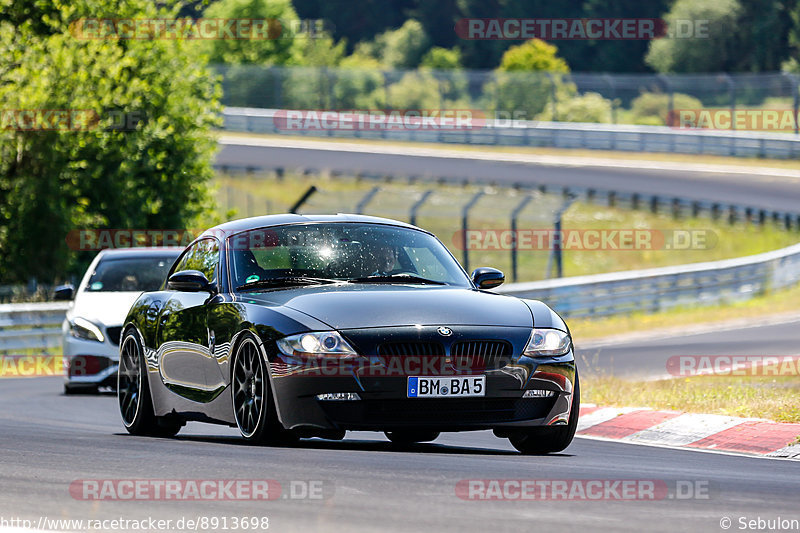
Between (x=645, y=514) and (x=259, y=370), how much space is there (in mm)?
3042

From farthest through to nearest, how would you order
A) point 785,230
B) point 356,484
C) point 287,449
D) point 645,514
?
point 785,230 → point 287,449 → point 356,484 → point 645,514

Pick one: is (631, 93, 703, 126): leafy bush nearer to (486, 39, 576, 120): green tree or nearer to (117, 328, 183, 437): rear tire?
(486, 39, 576, 120): green tree

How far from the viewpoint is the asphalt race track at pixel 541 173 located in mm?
43094

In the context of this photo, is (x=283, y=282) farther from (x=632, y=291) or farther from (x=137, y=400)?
(x=632, y=291)

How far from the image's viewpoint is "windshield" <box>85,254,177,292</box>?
17.2m

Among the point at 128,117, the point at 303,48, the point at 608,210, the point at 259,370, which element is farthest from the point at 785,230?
the point at 303,48

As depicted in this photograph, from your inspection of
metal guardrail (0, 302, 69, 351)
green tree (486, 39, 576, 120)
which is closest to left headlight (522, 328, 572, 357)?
metal guardrail (0, 302, 69, 351)

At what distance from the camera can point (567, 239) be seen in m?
42.9

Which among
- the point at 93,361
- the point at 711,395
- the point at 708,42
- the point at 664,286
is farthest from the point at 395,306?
the point at 708,42

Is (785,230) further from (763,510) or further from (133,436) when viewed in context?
(763,510)

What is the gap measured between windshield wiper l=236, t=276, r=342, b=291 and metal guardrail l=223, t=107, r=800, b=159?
130 ft

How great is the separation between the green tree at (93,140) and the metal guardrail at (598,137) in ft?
73.0

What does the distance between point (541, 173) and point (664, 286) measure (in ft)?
63.5

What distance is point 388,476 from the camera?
749 centimetres
